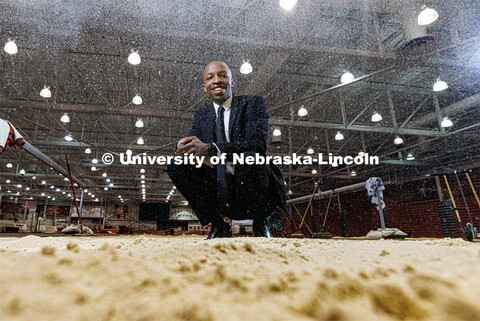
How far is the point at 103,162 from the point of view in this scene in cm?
1142

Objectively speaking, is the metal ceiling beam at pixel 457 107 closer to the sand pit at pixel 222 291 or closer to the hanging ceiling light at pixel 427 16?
the hanging ceiling light at pixel 427 16

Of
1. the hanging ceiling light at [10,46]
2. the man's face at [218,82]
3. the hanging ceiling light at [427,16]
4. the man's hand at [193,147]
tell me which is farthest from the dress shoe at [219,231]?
the hanging ceiling light at [10,46]

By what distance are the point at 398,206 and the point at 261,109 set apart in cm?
1360

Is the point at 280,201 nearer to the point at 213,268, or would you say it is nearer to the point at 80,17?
the point at 213,268

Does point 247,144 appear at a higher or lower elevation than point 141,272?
higher

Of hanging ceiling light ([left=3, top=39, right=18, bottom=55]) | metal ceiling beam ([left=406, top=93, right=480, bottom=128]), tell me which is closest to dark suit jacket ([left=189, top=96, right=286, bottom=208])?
hanging ceiling light ([left=3, top=39, right=18, bottom=55])

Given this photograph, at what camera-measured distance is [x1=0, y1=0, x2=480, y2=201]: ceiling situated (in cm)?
384

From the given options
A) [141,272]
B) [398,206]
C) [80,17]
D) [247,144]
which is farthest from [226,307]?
[398,206]

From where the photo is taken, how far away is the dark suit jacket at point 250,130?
1.54 meters

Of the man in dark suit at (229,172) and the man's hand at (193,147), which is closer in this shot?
the man's hand at (193,147)

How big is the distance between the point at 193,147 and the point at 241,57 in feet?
15.4

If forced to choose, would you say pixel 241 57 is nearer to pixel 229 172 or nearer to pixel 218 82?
pixel 218 82

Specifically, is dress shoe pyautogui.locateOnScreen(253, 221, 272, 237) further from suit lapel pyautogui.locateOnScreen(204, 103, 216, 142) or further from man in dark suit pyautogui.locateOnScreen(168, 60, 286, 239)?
suit lapel pyautogui.locateOnScreen(204, 103, 216, 142)

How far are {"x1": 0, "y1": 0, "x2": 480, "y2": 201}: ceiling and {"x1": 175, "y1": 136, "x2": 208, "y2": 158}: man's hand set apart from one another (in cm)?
300
